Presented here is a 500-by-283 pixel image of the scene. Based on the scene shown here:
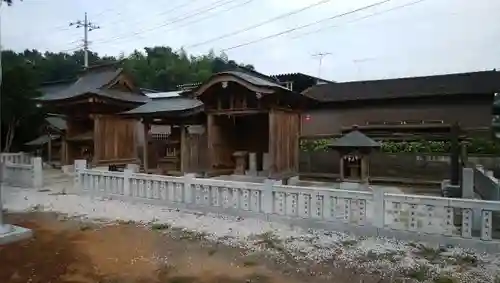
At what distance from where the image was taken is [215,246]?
628 cm

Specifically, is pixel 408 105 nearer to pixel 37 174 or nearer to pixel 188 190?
pixel 188 190

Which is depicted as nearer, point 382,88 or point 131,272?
point 131,272

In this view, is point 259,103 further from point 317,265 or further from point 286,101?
point 317,265

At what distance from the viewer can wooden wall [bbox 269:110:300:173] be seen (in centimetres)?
1296

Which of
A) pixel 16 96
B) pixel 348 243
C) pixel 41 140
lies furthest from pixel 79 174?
pixel 41 140

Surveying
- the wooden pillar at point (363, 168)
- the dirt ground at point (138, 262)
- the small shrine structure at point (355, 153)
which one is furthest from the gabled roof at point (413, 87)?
the dirt ground at point (138, 262)

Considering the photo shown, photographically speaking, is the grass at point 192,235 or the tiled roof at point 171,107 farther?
the tiled roof at point 171,107

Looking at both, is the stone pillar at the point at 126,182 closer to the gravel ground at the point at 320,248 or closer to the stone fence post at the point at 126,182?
the stone fence post at the point at 126,182

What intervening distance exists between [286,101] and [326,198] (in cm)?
709

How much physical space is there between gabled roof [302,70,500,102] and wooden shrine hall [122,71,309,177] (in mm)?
6094

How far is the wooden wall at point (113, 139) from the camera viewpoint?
58.0 ft

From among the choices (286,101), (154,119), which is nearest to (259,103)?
(286,101)

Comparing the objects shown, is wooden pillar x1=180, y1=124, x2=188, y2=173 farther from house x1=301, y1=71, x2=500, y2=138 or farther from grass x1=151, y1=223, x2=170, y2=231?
grass x1=151, y1=223, x2=170, y2=231

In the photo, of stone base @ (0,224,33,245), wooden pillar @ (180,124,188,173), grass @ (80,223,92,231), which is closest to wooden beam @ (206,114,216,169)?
wooden pillar @ (180,124,188,173)
